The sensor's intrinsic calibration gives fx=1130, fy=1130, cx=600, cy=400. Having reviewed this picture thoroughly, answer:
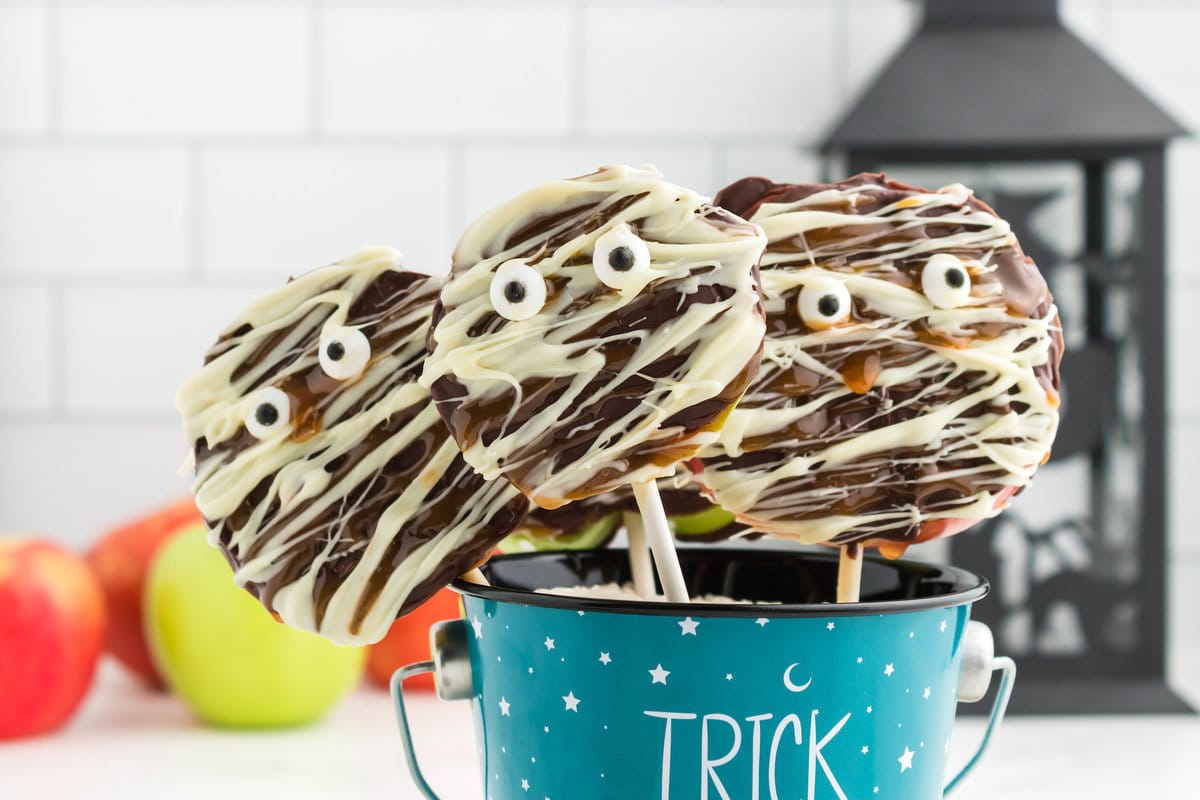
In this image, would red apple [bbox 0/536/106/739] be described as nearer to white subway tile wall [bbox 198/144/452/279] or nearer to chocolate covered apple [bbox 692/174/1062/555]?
white subway tile wall [bbox 198/144/452/279]

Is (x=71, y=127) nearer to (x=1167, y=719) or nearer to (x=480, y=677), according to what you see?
(x=480, y=677)

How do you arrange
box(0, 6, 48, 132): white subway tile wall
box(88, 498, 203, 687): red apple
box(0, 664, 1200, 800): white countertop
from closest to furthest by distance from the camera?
box(0, 664, 1200, 800): white countertop → box(88, 498, 203, 687): red apple → box(0, 6, 48, 132): white subway tile wall

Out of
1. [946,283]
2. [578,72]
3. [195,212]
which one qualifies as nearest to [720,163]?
[578,72]

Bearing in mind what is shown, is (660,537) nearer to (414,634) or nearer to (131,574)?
(414,634)

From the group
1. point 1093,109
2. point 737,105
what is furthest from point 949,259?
point 737,105

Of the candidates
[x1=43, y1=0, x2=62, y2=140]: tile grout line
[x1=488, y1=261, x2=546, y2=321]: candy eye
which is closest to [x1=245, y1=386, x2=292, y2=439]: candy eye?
[x1=488, y1=261, x2=546, y2=321]: candy eye

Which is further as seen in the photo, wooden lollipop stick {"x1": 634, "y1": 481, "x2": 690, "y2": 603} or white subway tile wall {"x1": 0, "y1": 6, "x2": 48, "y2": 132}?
white subway tile wall {"x1": 0, "y1": 6, "x2": 48, "y2": 132}

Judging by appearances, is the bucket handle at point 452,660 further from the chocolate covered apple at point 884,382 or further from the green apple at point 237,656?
the green apple at point 237,656
